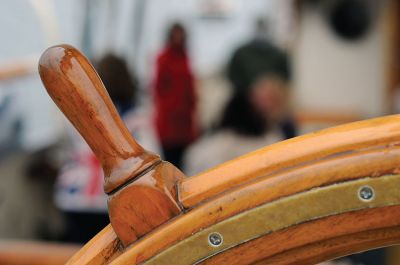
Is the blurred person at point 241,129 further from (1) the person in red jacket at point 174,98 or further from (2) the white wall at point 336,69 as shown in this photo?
A: (2) the white wall at point 336,69

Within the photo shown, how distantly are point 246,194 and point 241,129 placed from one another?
5.38 ft

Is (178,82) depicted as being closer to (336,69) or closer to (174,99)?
(174,99)

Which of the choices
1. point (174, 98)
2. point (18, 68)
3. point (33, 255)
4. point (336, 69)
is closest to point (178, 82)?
point (174, 98)

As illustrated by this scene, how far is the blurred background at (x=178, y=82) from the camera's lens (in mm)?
2336

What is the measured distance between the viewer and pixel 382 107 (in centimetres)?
556

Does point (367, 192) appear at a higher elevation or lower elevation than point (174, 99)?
lower

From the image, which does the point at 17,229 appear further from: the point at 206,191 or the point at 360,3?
the point at 360,3

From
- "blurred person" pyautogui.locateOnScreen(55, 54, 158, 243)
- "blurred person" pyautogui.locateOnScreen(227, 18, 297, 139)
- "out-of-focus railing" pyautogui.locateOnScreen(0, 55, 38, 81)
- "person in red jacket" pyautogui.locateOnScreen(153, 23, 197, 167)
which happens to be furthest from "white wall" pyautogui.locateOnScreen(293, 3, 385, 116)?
"out-of-focus railing" pyautogui.locateOnScreen(0, 55, 38, 81)

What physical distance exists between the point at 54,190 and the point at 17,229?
0.18 m

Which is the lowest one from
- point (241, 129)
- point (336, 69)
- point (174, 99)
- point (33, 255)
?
point (33, 255)

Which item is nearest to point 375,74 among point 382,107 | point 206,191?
point 382,107

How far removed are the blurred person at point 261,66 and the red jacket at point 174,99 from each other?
484 millimetres

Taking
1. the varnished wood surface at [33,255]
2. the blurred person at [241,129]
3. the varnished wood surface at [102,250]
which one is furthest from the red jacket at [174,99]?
the varnished wood surface at [102,250]

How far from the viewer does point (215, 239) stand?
0.48 metres
